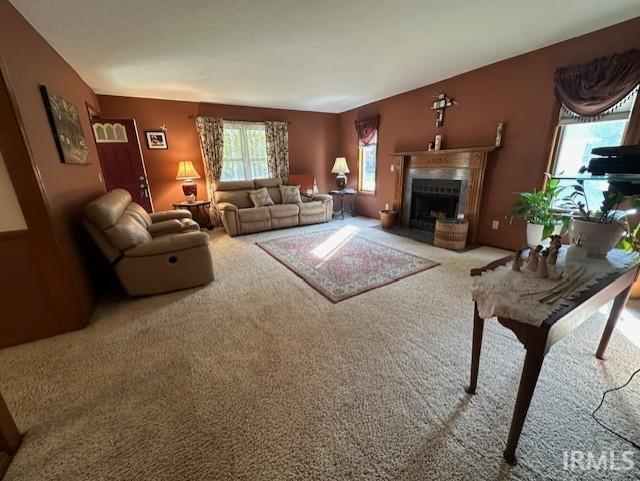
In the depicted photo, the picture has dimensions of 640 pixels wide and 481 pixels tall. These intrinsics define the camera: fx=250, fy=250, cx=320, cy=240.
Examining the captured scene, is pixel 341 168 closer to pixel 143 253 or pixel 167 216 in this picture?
pixel 167 216

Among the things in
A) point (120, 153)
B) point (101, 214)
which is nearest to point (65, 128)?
point (101, 214)

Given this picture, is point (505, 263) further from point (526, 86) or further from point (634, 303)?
point (526, 86)

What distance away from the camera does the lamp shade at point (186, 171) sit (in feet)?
15.1

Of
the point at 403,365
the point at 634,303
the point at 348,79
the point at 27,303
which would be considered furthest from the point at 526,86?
the point at 27,303

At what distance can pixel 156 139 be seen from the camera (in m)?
4.59

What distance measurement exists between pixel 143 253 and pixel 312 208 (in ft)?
10.7

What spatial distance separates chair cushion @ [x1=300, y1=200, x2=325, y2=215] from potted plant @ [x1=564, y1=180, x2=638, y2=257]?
4.12 m

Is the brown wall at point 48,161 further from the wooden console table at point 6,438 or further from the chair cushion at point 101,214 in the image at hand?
the wooden console table at point 6,438

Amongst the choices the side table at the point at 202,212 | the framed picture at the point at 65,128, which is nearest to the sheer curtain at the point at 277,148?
the side table at the point at 202,212

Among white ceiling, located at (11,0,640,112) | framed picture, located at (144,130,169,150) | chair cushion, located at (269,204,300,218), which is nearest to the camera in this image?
white ceiling, located at (11,0,640,112)

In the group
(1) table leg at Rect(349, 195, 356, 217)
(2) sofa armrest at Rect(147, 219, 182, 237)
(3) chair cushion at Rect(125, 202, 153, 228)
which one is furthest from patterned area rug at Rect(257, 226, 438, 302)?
(1) table leg at Rect(349, 195, 356, 217)

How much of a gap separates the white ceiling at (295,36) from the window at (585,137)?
2.62 ft

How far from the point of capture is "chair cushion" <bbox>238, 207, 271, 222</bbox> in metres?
4.57

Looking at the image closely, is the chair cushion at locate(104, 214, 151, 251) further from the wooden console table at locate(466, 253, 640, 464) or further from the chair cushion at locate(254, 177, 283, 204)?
the chair cushion at locate(254, 177, 283, 204)
